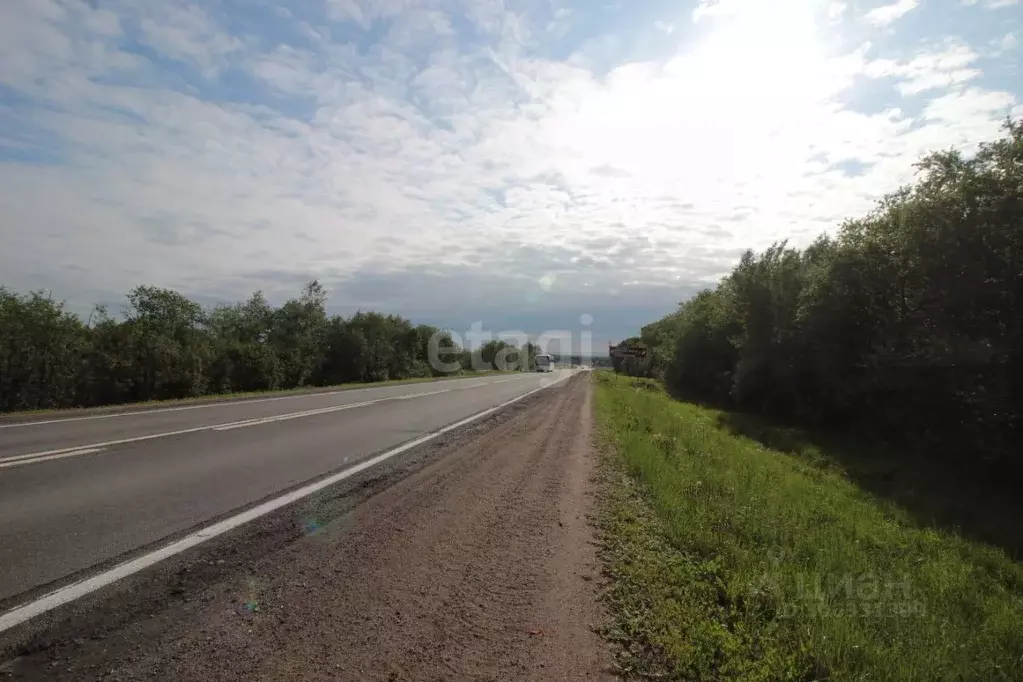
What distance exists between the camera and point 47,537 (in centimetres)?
471

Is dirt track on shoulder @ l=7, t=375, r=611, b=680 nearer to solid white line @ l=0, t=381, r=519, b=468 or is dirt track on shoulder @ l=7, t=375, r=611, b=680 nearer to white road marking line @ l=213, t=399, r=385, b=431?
solid white line @ l=0, t=381, r=519, b=468

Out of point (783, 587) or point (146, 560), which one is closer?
point (146, 560)

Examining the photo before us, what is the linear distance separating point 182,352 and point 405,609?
78.3 ft

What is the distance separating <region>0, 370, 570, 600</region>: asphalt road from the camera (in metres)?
4.64

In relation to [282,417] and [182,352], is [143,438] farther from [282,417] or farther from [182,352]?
[182,352]

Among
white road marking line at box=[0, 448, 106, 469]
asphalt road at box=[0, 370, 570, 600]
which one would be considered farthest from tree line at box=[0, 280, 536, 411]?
white road marking line at box=[0, 448, 106, 469]

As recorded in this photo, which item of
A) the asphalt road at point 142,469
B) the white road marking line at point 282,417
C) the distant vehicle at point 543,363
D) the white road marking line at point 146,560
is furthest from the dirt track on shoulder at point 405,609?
the distant vehicle at point 543,363

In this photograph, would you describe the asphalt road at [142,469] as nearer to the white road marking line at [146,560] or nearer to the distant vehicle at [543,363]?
the white road marking line at [146,560]

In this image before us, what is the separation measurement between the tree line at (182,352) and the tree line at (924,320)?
25922mm

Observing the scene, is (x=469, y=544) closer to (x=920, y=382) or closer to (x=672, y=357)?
(x=920, y=382)

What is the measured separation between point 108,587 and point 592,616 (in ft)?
11.1

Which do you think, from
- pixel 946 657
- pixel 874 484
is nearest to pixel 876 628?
pixel 946 657

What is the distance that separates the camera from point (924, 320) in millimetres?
16109

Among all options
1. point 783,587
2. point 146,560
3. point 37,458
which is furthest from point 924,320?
point 37,458
